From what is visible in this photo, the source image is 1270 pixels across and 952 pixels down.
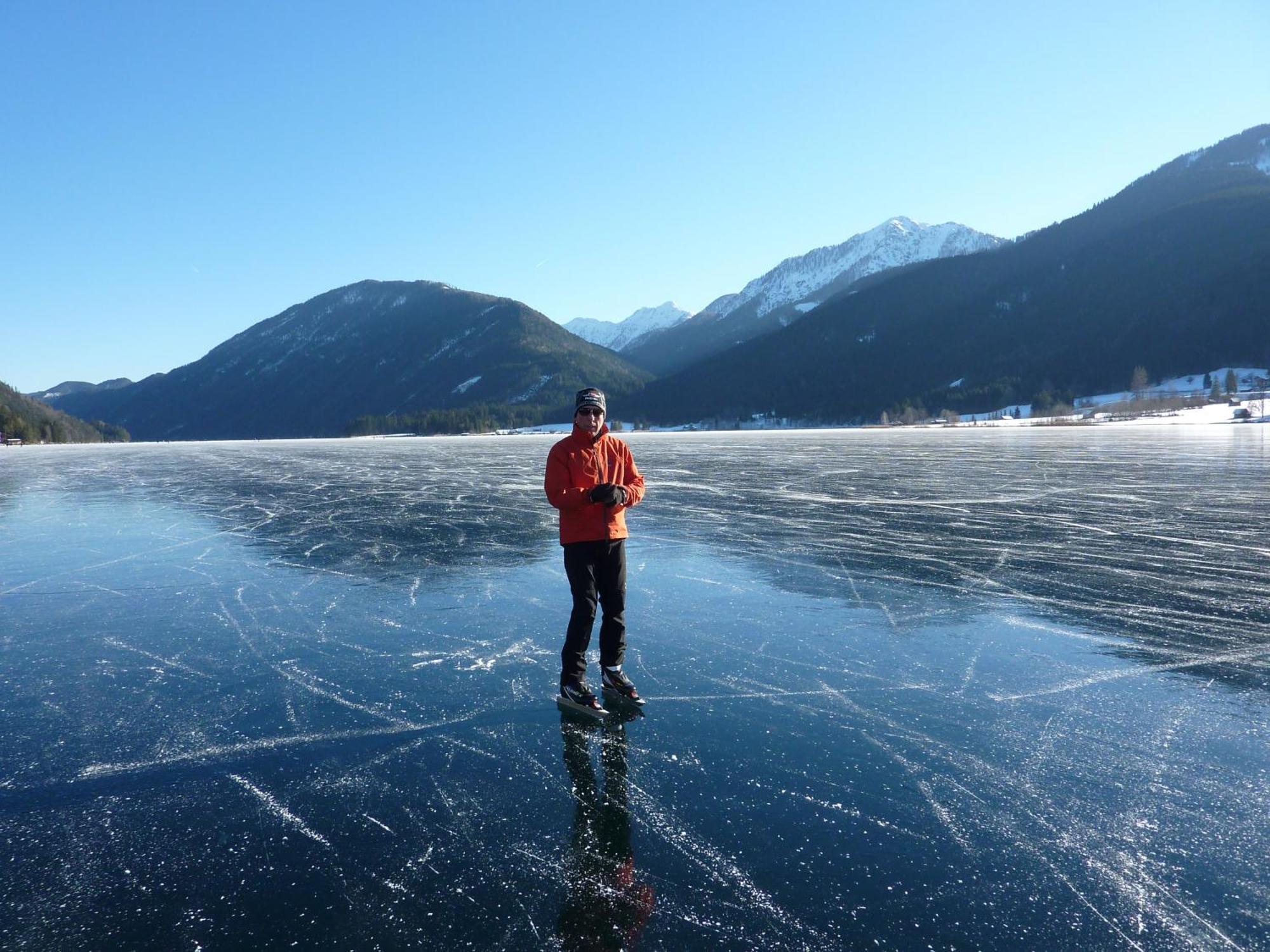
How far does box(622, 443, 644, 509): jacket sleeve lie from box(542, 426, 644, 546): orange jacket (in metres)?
0.02

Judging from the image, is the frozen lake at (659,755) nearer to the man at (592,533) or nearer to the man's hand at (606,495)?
the man at (592,533)

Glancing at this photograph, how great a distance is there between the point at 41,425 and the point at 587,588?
439ft

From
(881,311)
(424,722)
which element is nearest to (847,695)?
(424,722)

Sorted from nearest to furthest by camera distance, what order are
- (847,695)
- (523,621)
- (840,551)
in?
1. (847,695)
2. (523,621)
3. (840,551)

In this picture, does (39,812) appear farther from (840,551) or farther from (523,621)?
(840,551)

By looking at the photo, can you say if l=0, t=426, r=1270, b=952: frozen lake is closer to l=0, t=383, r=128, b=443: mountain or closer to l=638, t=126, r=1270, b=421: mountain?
l=0, t=383, r=128, b=443: mountain

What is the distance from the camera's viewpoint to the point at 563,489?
448 centimetres

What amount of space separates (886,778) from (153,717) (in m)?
4.49

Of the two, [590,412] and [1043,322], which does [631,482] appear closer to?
[590,412]

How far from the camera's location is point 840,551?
31.5 ft

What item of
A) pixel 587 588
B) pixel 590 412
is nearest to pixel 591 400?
pixel 590 412

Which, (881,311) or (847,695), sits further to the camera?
(881,311)

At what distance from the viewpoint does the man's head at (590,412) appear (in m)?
4.50

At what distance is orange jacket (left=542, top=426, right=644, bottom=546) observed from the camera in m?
4.48
